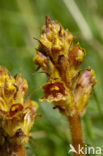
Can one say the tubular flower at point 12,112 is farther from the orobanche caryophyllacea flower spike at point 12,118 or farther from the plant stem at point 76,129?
the plant stem at point 76,129

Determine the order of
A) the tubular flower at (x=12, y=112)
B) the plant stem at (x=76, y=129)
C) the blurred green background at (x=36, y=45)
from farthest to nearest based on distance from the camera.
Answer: the blurred green background at (x=36, y=45), the plant stem at (x=76, y=129), the tubular flower at (x=12, y=112)

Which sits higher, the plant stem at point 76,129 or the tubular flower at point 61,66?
the tubular flower at point 61,66

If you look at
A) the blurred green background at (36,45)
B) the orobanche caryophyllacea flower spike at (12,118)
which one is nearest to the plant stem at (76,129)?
the orobanche caryophyllacea flower spike at (12,118)

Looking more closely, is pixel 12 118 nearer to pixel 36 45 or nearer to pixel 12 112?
pixel 12 112

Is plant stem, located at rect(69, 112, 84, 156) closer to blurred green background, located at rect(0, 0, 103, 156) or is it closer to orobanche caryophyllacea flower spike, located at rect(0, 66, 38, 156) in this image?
orobanche caryophyllacea flower spike, located at rect(0, 66, 38, 156)

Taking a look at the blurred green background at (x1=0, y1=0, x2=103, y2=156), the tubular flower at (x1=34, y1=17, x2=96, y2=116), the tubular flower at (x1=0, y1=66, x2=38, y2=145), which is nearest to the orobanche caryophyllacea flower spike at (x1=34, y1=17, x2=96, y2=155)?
the tubular flower at (x1=34, y1=17, x2=96, y2=116)

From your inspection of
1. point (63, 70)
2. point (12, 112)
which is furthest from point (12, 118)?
point (63, 70)

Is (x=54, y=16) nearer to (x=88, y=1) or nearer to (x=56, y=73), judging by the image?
(x=88, y=1)
